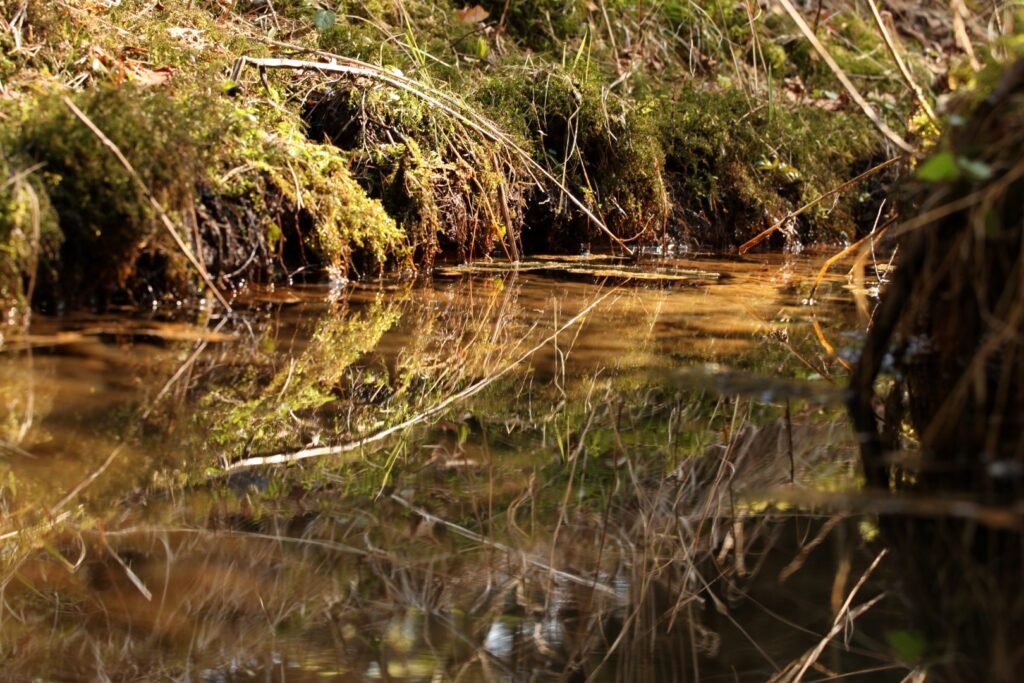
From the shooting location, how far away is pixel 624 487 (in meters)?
2.06

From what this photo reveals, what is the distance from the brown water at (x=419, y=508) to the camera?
145 centimetres

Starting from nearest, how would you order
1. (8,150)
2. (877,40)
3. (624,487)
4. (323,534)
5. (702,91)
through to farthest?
(323,534)
(624,487)
(8,150)
(702,91)
(877,40)

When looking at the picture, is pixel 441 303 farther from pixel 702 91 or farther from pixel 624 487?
pixel 702 91

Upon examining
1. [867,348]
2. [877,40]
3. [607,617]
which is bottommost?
[607,617]

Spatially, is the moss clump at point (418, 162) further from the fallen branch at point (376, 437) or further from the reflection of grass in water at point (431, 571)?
the reflection of grass in water at point (431, 571)

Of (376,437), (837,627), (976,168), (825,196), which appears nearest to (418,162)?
(825,196)

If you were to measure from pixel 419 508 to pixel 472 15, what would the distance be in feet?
16.2

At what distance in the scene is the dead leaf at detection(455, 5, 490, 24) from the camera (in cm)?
626

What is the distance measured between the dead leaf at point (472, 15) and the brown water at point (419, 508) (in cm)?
351

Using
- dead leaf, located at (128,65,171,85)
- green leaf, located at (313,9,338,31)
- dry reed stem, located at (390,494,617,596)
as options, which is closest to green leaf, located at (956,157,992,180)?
dry reed stem, located at (390,494,617,596)

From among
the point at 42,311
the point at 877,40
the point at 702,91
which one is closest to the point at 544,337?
the point at 42,311

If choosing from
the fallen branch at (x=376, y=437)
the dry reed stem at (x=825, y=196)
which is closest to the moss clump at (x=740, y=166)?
the dry reed stem at (x=825, y=196)

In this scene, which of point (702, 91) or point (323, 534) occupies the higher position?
point (702, 91)

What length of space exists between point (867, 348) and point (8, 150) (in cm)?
230
